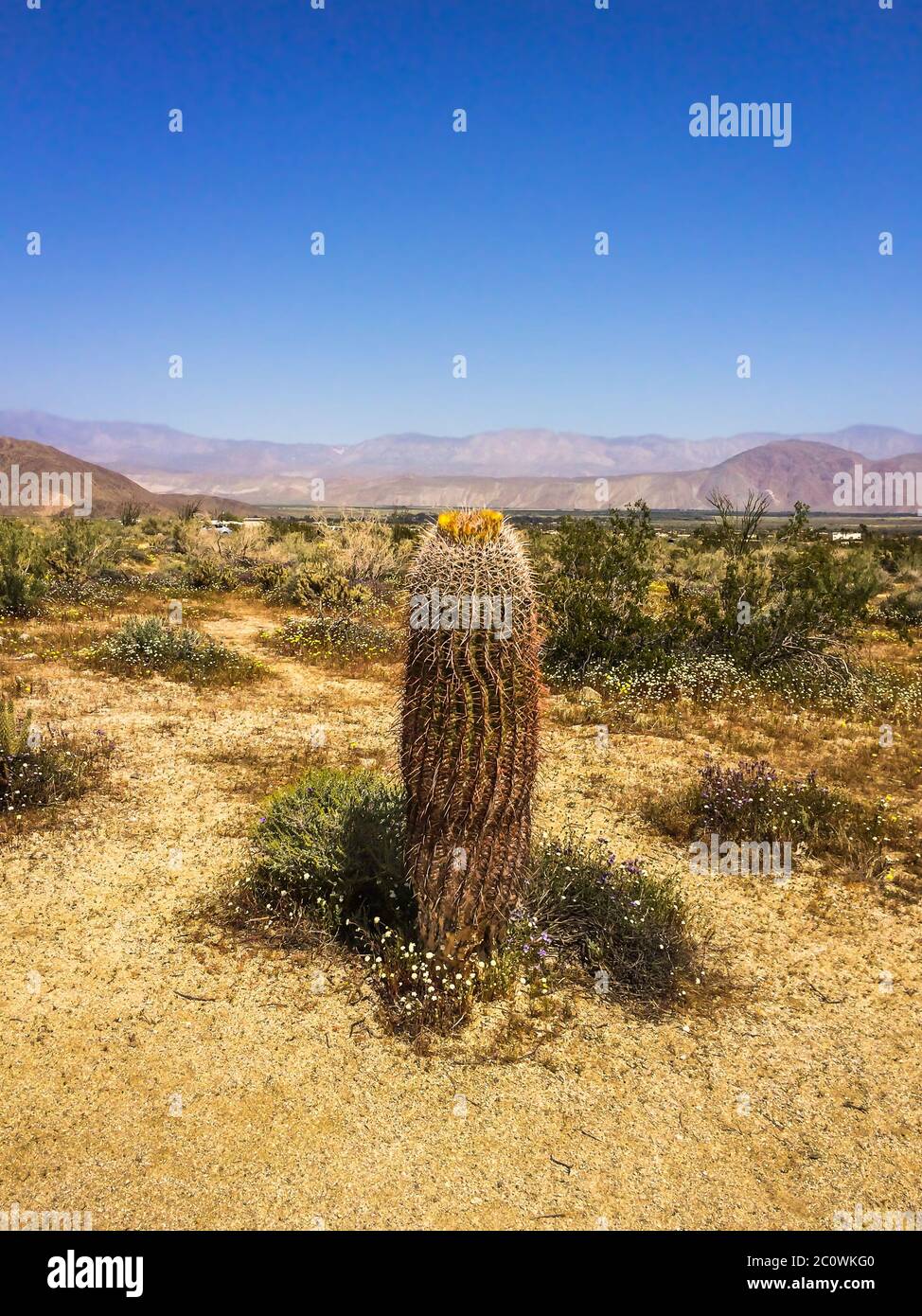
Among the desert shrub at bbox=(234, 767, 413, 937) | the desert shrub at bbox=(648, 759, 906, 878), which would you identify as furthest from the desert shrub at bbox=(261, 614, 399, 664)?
the desert shrub at bbox=(234, 767, 413, 937)

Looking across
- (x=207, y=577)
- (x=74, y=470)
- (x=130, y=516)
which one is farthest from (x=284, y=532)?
(x=74, y=470)

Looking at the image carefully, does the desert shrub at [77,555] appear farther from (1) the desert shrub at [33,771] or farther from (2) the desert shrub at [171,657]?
(1) the desert shrub at [33,771]

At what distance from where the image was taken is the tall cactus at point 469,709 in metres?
4.08

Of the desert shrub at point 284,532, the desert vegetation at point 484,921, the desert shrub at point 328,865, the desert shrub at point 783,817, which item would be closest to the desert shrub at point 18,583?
the desert vegetation at point 484,921

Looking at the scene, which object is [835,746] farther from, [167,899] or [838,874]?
[167,899]

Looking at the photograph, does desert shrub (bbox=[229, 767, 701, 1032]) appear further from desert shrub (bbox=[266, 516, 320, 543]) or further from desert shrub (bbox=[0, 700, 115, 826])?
desert shrub (bbox=[266, 516, 320, 543])

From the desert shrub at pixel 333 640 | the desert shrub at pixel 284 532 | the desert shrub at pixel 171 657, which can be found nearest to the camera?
the desert shrub at pixel 171 657

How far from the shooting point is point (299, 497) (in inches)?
6506

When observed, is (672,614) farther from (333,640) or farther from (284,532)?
(284,532)

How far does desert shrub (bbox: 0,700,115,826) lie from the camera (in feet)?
22.7

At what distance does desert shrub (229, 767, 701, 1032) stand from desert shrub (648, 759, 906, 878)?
141 cm

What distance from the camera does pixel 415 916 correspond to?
5.04 m

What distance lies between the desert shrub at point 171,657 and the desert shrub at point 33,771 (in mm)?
3720
